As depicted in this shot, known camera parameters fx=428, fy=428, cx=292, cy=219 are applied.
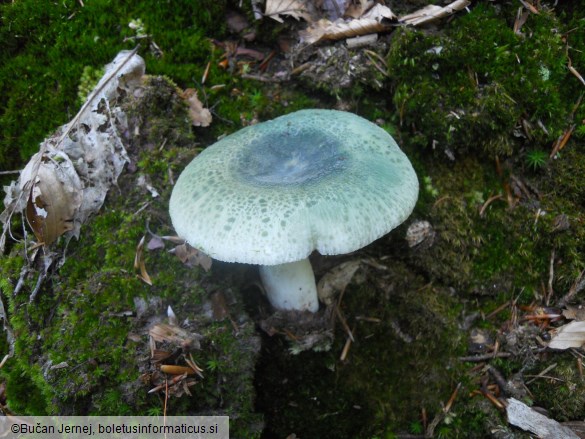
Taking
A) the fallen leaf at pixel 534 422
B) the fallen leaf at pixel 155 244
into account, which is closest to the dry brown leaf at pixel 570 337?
the fallen leaf at pixel 534 422

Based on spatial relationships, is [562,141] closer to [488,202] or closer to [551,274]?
[488,202]

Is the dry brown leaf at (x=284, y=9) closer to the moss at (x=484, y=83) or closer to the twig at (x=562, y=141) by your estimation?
the moss at (x=484, y=83)

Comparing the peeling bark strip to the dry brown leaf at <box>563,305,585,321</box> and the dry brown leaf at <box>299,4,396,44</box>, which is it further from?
the dry brown leaf at <box>563,305,585,321</box>

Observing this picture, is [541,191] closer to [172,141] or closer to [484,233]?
[484,233]

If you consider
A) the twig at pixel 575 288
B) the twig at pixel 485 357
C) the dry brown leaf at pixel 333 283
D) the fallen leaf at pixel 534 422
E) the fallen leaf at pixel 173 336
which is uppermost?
the fallen leaf at pixel 173 336

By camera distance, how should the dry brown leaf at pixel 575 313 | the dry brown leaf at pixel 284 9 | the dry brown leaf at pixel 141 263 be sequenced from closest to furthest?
the dry brown leaf at pixel 141 263
the dry brown leaf at pixel 575 313
the dry brown leaf at pixel 284 9

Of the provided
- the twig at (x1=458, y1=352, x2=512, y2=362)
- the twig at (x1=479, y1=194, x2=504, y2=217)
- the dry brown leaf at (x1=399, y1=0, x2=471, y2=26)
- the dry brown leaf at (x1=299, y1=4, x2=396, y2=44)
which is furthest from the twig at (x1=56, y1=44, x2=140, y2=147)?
the twig at (x1=458, y1=352, x2=512, y2=362)

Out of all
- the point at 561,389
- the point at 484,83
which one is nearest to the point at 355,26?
the point at 484,83
